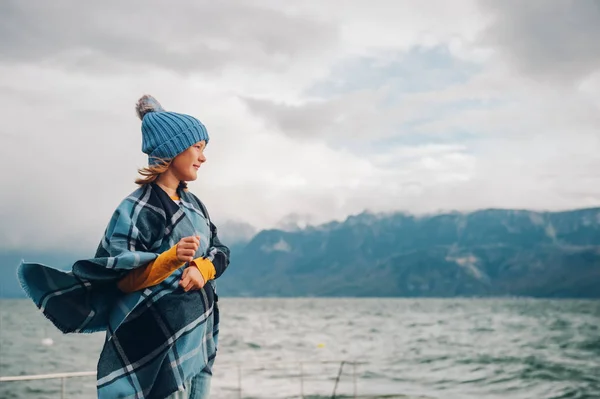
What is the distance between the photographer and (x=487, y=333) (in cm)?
5662

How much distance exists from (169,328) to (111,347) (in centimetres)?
17

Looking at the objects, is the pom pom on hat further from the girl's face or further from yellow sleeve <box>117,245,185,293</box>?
yellow sleeve <box>117,245,185,293</box>

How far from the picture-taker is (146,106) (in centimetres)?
217

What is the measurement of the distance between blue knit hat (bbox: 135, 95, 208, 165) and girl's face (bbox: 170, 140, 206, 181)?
0.02 metres

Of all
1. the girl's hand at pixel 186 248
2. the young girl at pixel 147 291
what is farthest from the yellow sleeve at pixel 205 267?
the girl's hand at pixel 186 248

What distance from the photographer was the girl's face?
2053 mm

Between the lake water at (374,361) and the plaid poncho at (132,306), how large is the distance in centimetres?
358

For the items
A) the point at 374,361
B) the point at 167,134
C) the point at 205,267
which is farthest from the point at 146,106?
the point at 374,361

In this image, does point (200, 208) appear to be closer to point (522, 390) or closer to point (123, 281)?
point (123, 281)

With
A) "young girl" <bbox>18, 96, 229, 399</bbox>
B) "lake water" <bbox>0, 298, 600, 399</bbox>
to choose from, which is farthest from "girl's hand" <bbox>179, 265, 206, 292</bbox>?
"lake water" <bbox>0, 298, 600, 399</bbox>

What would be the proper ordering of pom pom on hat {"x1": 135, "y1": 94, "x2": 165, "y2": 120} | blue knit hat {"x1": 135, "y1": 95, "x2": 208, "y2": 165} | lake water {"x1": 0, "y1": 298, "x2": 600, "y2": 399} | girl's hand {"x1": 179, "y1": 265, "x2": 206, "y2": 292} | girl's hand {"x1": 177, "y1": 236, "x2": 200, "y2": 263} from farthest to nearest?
1. lake water {"x1": 0, "y1": 298, "x2": 600, "y2": 399}
2. pom pom on hat {"x1": 135, "y1": 94, "x2": 165, "y2": 120}
3. blue knit hat {"x1": 135, "y1": 95, "x2": 208, "y2": 165}
4. girl's hand {"x1": 179, "y1": 265, "x2": 206, "y2": 292}
5. girl's hand {"x1": 177, "y1": 236, "x2": 200, "y2": 263}

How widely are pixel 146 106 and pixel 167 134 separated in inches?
7.5

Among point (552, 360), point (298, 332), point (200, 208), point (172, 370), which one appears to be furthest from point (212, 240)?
point (298, 332)

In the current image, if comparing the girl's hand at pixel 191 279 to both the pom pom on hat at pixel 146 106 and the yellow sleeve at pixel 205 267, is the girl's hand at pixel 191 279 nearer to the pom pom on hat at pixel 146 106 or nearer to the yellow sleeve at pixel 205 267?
the yellow sleeve at pixel 205 267
